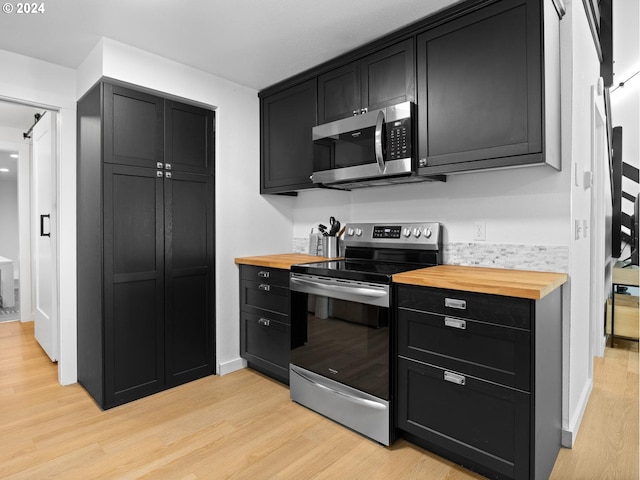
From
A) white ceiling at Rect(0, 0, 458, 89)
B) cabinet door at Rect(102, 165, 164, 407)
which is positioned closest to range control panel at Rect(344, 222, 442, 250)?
white ceiling at Rect(0, 0, 458, 89)

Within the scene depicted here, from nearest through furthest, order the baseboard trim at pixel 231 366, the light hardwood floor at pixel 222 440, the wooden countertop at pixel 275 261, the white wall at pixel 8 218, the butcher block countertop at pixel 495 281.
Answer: the butcher block countertop at pixel 495 281 → the light hardwood floor at pixel 222 440 → the wooden countertop at pixel 275 261 → the baseboard trim at pixel 231 366 → the white wall at pixel 8 218

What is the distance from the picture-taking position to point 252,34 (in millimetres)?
2332

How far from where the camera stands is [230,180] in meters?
3.05

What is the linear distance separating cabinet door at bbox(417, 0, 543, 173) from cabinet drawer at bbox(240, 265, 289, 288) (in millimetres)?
1245

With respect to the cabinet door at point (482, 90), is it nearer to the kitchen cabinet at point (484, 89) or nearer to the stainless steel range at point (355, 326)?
the kitchen cabinet at point (484, 89)

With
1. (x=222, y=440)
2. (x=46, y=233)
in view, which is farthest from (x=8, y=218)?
(x=222, y=440)

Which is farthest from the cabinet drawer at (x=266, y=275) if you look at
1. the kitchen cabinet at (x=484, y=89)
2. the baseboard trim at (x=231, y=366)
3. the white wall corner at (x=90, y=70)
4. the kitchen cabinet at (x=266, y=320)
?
the white wall corner at (x=90, y=70)

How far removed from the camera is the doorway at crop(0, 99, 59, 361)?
9.66ft

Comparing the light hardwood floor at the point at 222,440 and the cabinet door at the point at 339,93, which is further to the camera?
the cabinet door at the point at 339,93

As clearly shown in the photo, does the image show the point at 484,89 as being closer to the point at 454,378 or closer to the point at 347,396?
the point at 454,378

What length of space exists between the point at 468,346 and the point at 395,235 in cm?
106

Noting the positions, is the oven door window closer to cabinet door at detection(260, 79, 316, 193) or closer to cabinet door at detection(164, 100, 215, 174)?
cabinet door at detection(260, 79, 316, 193)

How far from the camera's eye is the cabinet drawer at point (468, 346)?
5.09 ft

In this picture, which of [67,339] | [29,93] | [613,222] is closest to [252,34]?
[29,93]
